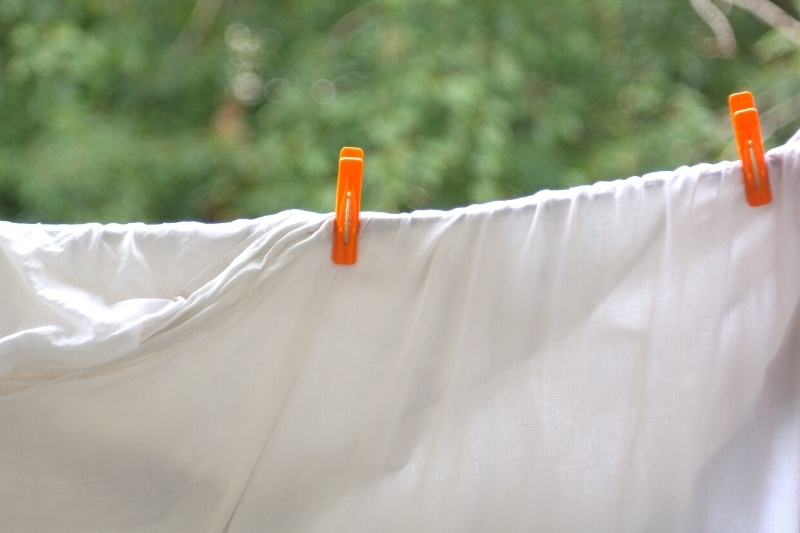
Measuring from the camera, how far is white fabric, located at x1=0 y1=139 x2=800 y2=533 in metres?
0.66

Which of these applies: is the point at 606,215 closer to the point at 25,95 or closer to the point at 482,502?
the point at 482,502

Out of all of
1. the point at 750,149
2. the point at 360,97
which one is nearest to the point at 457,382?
the point at 750,149

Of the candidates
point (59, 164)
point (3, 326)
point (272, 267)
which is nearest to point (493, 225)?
point (272, 267)

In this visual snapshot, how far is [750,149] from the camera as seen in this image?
651mm

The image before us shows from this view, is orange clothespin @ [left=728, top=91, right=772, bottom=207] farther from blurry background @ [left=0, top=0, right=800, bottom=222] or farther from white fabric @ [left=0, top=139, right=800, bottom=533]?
blurry background @ [left=0, top=0, right=800, bottom=222]

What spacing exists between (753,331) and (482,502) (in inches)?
10.2

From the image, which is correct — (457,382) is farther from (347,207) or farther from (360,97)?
(360,97)

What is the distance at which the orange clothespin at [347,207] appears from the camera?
2.10ft

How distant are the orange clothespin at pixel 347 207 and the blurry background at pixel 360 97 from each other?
0.79 metres

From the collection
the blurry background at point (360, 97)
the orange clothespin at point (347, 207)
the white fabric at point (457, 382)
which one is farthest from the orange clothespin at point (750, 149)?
the blurry background at point (360, 97)

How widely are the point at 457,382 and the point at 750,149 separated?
0.30 meters

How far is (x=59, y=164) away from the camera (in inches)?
61.0

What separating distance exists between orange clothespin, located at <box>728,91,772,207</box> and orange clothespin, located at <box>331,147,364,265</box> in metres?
0.30

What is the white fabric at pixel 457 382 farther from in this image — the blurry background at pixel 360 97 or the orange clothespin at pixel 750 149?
the blurry background at pixel 360 97
